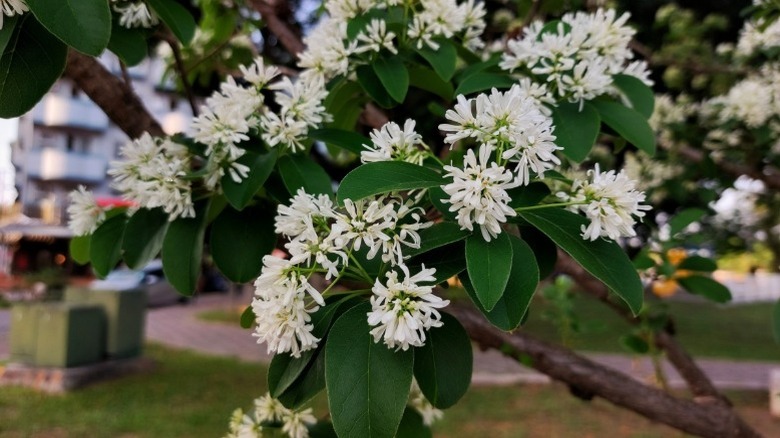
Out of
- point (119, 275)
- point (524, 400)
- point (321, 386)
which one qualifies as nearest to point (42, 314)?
point (524, 400)

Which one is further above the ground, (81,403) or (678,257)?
(678,257)

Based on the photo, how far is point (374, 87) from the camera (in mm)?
1275

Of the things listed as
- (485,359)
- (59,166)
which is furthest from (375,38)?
(59,166)

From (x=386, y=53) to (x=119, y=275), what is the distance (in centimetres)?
1514

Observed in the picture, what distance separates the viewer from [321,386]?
2.89ft

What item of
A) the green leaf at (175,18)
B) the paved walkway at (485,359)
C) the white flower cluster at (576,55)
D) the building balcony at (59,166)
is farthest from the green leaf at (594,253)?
the building balcony at (59,166)

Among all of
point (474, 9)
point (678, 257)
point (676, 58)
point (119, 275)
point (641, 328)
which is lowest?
point (119, 275)

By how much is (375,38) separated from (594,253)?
669 mm

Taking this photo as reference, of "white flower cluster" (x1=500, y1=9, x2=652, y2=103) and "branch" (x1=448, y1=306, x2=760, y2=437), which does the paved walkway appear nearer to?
"branch" (x1=448, y1=306, x2=760, y2=437)

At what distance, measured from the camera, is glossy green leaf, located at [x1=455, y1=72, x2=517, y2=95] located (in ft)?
3.64

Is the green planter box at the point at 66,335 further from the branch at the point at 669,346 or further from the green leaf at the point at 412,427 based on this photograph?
the green leaf at the point at 412,427

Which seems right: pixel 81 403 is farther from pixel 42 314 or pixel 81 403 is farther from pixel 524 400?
pixel 524 400

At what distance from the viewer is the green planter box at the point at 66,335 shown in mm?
6359

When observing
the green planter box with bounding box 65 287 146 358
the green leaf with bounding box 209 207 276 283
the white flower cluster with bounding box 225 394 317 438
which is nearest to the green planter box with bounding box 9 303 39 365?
the green planter box with bounding box 65 287 146 358
